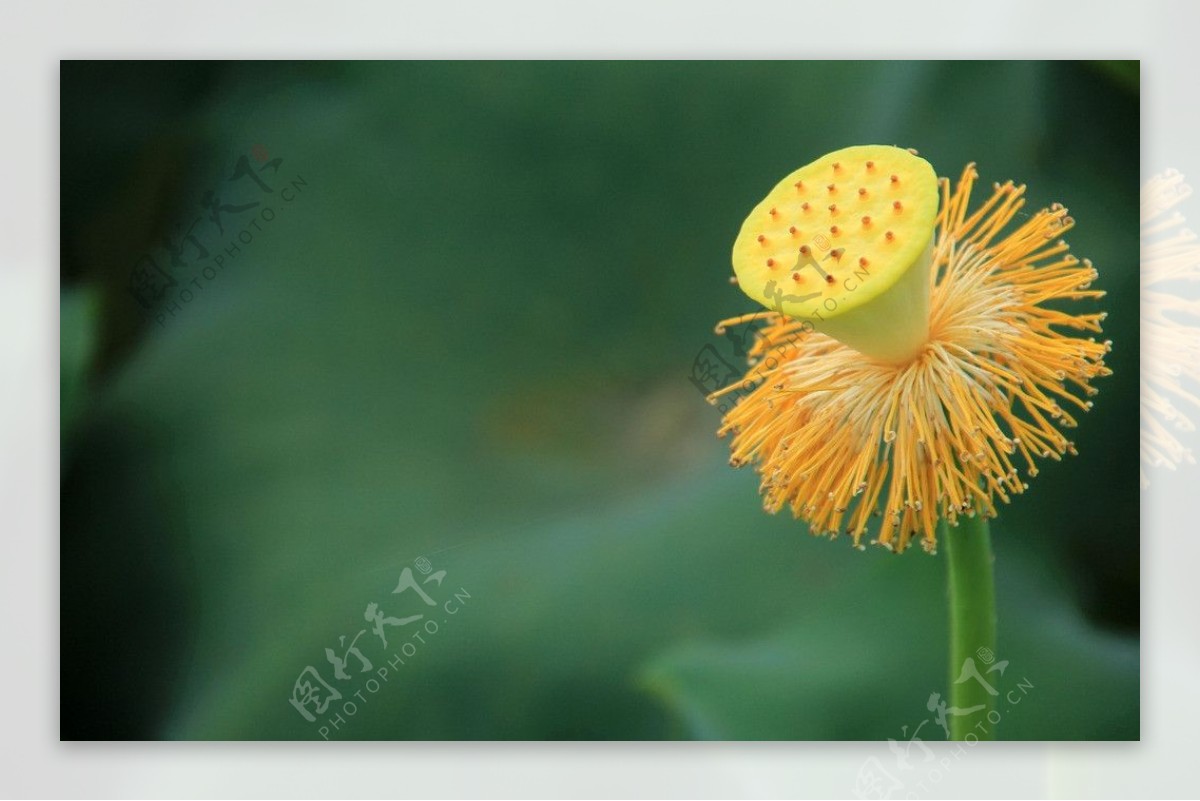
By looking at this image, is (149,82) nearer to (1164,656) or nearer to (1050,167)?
(1050,167)

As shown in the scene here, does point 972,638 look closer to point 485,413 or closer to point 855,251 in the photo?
point 855,251

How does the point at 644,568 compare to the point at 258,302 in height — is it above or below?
below

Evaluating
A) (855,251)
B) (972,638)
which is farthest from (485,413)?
(972,638)

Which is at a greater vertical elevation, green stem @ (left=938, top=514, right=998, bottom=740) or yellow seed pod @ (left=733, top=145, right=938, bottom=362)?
yellow seed pod @ (left=733, top=145, right=938, bottom=362)

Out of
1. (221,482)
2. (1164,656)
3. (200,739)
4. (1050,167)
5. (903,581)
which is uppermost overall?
(1050,167)

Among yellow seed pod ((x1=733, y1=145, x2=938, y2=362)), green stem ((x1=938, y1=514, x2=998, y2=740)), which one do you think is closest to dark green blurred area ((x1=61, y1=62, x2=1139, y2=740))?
green stem ((x1=938, y1=514, x2=998, y2=740))

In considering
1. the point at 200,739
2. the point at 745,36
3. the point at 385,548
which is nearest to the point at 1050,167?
the point at 745,36

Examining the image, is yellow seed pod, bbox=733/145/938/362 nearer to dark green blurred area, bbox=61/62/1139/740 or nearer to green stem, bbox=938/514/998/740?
dark green blurred area, bbox=61/62/1139/740
